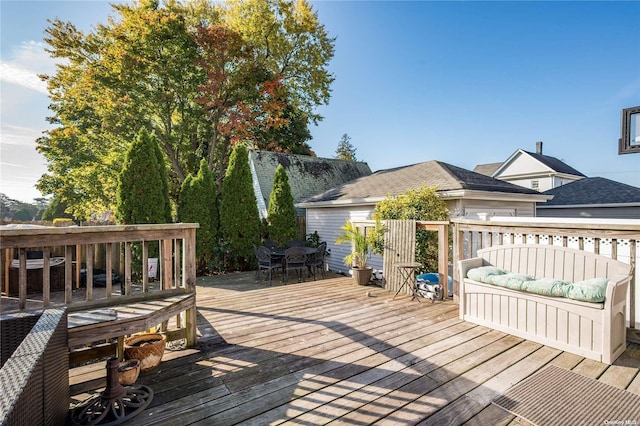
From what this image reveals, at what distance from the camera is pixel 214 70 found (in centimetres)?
1266

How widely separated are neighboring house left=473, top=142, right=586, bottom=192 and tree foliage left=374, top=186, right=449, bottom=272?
19.8 meters

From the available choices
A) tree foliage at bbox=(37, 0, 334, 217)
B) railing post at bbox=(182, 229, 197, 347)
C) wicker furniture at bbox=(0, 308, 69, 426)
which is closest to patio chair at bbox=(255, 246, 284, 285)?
railing post at bbox=(182, 229, 197, 347)

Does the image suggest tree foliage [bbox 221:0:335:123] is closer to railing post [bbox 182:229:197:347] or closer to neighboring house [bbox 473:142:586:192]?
railing post [bbox 182:229:197:347]

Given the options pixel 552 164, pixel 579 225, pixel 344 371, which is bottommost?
pixel 344 371

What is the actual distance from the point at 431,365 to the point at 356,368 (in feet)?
2.45

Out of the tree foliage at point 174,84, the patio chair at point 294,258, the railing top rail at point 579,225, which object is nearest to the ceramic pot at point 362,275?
the patio chair at point 294,258

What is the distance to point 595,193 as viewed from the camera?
14812 mm

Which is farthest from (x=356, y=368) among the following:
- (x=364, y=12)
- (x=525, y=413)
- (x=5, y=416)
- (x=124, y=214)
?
(x=364, y=12)

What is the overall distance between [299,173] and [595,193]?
1499 centimetres

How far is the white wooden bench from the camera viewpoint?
9.81 feet

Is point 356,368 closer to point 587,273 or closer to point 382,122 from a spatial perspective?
point 587,273

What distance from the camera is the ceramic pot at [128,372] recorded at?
2.49 meters

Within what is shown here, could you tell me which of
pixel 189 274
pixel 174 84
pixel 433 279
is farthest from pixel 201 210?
pixel 174 84

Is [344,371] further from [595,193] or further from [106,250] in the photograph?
[595,193]
